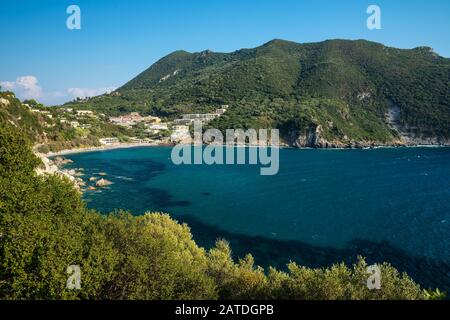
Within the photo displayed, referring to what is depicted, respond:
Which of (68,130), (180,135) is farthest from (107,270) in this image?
(180,135)

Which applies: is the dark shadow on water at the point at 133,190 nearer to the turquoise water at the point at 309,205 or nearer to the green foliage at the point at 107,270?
the turquoise water at the point at 309,205

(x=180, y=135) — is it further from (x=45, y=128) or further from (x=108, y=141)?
(x=45, y=128)

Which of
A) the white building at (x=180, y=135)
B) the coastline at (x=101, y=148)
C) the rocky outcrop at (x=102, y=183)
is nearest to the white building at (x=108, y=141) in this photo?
the coastline at (x=101, y=148)

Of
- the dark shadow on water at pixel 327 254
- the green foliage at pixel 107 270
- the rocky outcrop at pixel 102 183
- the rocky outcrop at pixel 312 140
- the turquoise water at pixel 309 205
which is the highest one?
the rocky outcrop at pixel 312 140

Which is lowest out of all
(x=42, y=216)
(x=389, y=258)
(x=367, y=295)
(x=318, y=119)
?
(x=389, y=258)

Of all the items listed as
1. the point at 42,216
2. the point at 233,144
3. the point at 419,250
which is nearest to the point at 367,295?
the point at 42,216
